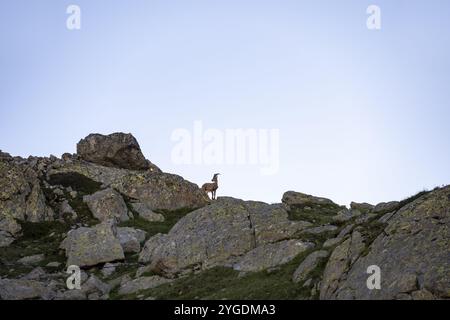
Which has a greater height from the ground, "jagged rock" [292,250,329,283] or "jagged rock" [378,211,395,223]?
"jagged rock" [378,211,395,223]

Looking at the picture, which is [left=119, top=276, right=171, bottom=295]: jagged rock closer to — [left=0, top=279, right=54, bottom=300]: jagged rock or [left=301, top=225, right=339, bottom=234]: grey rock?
[left=0, top=279, right=54, bottom=300]: jagged rock

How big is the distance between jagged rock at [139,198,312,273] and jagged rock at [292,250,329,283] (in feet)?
22.6

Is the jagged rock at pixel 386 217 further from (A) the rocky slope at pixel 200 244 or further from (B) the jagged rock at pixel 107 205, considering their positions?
(B) the jagged rock at pixel 107 205

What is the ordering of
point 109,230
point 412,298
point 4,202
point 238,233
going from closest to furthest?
point 412,298
point 238,233
point 109,230
point 4,202

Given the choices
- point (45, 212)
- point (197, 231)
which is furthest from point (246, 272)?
point (45, 212)

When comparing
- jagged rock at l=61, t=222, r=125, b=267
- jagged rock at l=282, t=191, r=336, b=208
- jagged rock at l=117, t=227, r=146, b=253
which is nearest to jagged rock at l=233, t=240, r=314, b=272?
jagged rock at l=61, t=222, r=125, b=267

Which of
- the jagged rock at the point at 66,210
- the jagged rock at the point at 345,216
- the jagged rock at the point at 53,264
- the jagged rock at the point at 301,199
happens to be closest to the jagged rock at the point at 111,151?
the jagged rock at the point at 66,210

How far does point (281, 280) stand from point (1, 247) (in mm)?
33824

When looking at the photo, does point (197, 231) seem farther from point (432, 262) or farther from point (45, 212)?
point (45, 212)

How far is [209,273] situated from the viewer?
33656mm

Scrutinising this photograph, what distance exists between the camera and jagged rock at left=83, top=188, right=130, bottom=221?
6309 cm

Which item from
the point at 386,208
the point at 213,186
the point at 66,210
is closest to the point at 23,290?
the point at 386,208

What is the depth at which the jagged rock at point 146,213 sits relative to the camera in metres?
65.0

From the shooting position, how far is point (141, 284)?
118 feet
